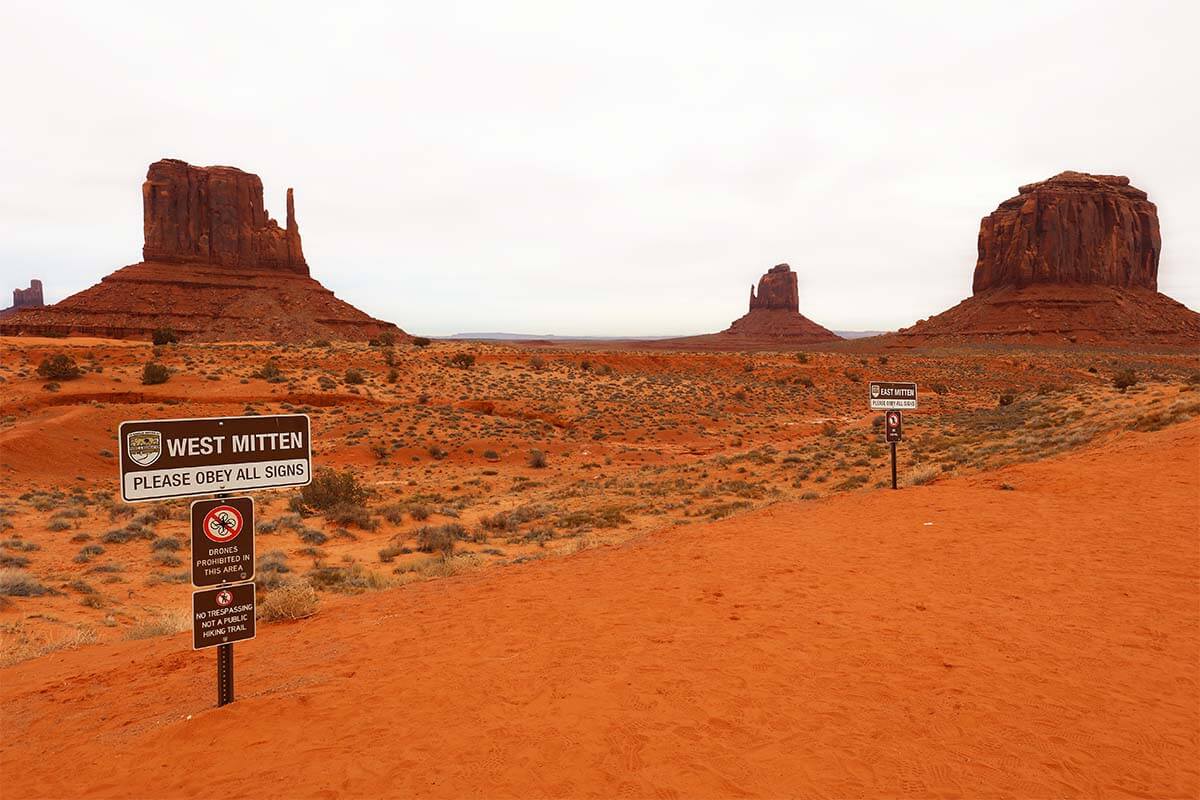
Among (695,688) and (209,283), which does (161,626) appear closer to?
(695,688)

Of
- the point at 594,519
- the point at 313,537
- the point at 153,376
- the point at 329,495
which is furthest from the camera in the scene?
the point at 153,376

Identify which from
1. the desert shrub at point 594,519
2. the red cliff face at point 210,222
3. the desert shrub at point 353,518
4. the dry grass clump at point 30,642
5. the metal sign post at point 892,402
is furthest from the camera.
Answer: the red cliff face at point 210,222

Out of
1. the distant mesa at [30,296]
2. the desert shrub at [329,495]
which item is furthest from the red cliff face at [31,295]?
the desert shrub at [329,495]

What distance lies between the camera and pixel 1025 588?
7875 mm

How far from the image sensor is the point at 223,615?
5.30m

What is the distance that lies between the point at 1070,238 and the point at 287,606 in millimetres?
135655

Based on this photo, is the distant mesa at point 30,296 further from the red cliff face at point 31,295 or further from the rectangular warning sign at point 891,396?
the rectangular warning sign at point 891,396

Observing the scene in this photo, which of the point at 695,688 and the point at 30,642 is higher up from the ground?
the point at 695,688

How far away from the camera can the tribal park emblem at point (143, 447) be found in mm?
4836

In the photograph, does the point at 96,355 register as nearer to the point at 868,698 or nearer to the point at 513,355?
the point at 513,355

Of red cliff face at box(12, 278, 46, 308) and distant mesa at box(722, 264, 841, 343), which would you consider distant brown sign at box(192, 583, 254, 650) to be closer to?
distant mesa at box(722, 264, 841, 343)

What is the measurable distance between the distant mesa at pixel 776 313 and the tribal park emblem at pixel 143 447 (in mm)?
151819

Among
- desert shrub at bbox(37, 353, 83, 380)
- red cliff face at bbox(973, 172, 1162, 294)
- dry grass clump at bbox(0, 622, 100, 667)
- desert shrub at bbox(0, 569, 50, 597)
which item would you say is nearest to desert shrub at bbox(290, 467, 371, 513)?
desert shrub at bbox(0, 569, 50, 597)

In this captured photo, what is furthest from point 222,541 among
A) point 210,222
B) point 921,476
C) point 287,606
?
point 210,222
